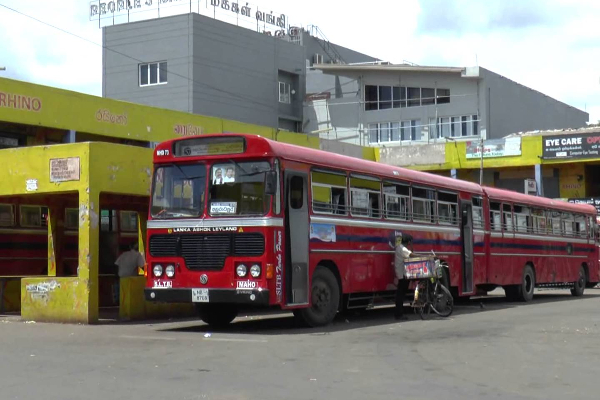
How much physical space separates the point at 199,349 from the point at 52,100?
15.7 metres

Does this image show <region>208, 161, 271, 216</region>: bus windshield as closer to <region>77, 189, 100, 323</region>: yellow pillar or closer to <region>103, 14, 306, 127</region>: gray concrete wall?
<region>77, 189, 100, 323</region>: yellow pillar

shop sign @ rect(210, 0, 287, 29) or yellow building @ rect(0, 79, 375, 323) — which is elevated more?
shop sign @ rect(210, 0, 287, 29)

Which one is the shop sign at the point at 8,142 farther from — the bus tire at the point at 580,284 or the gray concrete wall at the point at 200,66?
the gray concrete wall at the point at 200,66

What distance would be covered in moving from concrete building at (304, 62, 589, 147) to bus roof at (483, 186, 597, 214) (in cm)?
2561

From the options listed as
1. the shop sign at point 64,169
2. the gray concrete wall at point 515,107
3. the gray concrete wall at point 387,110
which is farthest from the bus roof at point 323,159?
the gray concrete wall at point 387,110

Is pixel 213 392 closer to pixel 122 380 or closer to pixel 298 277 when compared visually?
pixel 122 380

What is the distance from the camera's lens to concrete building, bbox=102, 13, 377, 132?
5556 cm

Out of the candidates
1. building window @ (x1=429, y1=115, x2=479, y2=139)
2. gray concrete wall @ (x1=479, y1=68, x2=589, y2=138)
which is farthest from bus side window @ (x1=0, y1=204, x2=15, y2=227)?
building window @ (x1=429, y1=115, x2=479, y2=139)

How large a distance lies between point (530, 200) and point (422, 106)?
32881 mm

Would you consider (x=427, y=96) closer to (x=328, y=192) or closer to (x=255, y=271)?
(x=328, y=192)

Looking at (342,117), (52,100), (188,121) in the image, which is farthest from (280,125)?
(52,100)

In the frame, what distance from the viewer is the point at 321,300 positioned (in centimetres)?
1650

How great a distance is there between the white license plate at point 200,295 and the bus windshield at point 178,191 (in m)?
1.29

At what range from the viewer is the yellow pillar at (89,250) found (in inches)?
702
